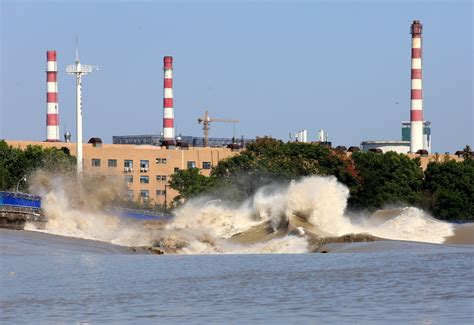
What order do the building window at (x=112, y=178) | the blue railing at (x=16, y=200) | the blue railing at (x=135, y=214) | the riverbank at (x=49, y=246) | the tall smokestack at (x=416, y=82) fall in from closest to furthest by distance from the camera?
the riverbank at (x=49, y=246), the blue railing at (x=16, y=200), the blue railing at (x=135, y=214), the building window at (x=112, y=178), the tall smokestack at (x=416, y=82)

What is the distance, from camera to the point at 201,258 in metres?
44.3

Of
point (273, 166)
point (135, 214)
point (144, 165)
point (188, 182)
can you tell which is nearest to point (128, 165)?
point (144, 165)

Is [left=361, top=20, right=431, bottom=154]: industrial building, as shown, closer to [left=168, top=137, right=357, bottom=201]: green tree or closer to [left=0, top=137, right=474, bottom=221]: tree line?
[left=0, top=137, right=474, bottom=221]: tree line

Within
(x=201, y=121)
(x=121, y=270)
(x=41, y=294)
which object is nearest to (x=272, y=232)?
(x=121, y=270)

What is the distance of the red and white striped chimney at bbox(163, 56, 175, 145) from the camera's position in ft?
401

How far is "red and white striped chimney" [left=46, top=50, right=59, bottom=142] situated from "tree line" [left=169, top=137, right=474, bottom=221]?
13.4 m

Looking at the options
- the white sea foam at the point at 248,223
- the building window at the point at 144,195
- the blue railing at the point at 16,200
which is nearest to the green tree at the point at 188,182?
the building window at the point at 144,195

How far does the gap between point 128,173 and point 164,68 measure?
1227cm

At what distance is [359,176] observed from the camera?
10681cm

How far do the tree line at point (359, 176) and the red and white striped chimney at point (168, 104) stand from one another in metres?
12.2

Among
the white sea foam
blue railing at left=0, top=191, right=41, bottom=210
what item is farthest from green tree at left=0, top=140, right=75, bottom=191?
blue railing at left=0, top=191, right=41, bottom=210

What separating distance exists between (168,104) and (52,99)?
40.4ft

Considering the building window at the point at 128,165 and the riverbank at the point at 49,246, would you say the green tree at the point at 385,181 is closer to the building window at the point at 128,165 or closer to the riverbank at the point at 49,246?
the building window at the point at 128,165

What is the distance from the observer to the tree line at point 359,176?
102 m
